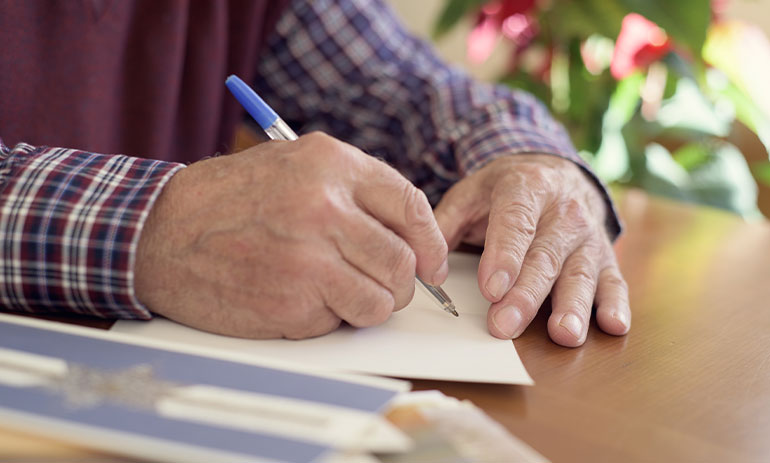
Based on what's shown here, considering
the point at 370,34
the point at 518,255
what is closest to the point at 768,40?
the point at 370,34

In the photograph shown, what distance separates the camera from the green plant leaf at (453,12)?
1.53m

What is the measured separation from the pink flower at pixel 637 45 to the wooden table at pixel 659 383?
2.57 ft

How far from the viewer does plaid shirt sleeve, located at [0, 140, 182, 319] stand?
1.58ft

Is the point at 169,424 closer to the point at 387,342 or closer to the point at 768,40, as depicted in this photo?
the point at 387,342

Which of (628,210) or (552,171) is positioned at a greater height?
(552,171)

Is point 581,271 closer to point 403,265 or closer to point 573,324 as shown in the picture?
point 573,324

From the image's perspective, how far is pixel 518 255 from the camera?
586 millimetres

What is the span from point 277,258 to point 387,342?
0.09 m

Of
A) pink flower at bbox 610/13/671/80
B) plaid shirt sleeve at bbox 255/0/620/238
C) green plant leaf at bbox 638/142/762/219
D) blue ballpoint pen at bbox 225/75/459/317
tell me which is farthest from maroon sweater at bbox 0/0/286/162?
green plant leaf at bbox 638/142/762/219

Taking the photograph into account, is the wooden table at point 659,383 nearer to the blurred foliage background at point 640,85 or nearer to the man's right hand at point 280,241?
the man's right hand at point 280,241

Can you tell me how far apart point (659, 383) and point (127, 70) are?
70 centimetres

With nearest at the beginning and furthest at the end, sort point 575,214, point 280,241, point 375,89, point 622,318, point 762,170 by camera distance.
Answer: point 280,241
point 622,318
point 575,214
point 375,89
point 762,170

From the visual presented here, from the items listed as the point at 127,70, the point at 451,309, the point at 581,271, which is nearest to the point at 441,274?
the point at 451,309

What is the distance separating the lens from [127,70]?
35.3 inches
